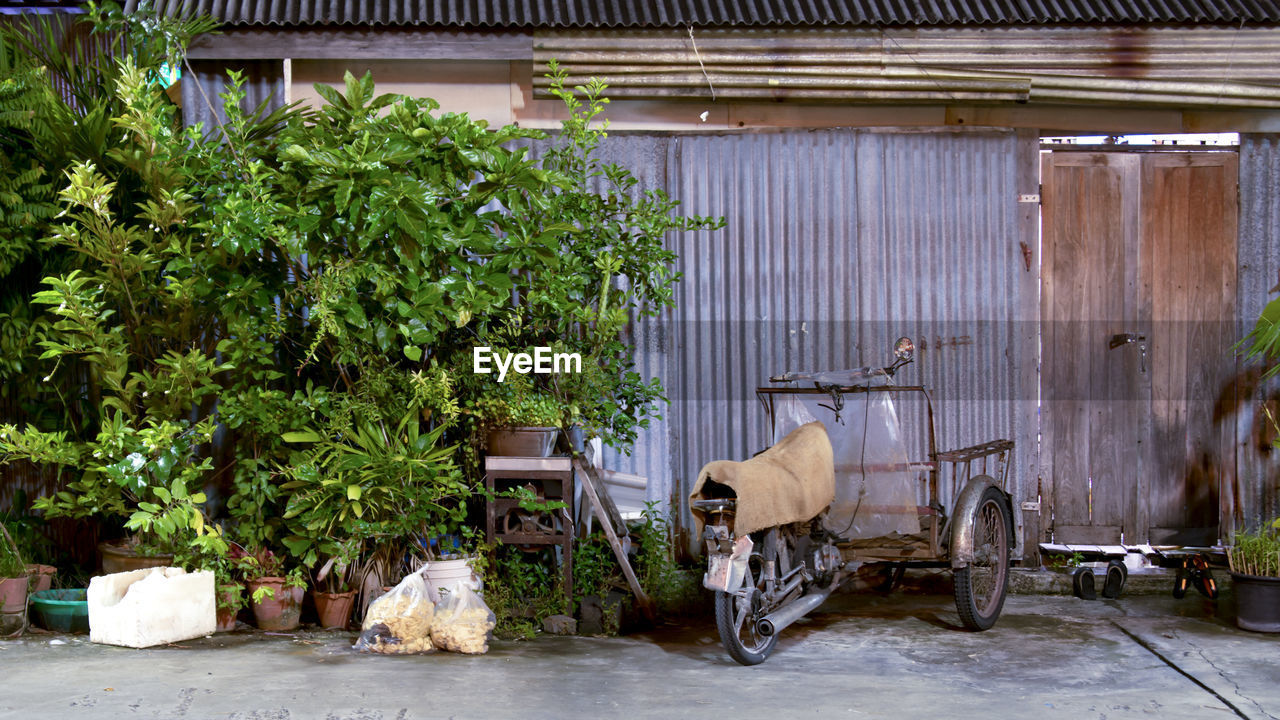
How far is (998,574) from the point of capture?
654 cm

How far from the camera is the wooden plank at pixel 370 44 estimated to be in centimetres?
713

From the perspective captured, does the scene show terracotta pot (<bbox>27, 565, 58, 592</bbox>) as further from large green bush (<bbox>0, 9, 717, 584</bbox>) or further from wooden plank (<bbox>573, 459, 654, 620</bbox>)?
wooden plank (<bbox>573, 459, 654, 620</bbox>)

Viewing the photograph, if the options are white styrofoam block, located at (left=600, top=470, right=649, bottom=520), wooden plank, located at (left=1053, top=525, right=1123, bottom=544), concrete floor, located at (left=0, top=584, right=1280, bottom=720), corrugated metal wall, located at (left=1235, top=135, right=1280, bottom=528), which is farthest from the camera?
wooden plank, located at (left=1053, top=525, right=1123, bottom=544)

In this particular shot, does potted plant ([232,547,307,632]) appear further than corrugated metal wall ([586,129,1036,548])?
Answer: No

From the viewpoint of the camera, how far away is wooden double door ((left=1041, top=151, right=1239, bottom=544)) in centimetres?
752

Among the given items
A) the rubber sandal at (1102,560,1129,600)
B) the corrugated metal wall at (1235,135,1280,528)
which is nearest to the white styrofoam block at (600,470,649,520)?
the rubber sandal at (1102,560,1129,600)

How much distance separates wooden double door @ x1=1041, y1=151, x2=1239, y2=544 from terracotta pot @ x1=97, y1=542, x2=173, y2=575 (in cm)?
531

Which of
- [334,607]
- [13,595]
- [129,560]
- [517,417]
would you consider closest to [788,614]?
[517,417]

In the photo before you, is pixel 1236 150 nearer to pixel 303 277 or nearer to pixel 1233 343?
pixel 1233 343

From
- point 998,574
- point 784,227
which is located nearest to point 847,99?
point 784,227

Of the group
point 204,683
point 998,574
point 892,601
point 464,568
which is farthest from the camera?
point 892,601

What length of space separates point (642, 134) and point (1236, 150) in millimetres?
3760

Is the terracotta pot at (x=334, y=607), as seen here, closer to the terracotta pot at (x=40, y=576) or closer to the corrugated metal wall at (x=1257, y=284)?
the terracotta pot at (x=40, y=576)

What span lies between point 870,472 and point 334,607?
2933 mm
